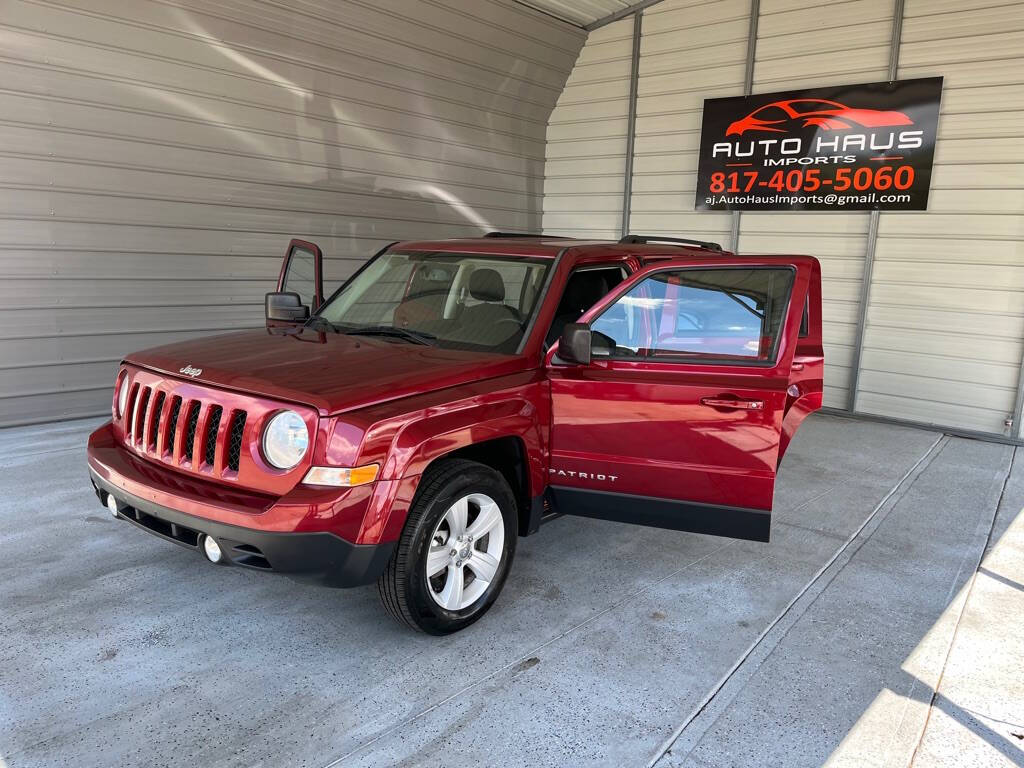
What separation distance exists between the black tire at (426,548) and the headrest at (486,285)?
3.47 ft

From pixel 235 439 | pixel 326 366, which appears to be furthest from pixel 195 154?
pixel 235 439

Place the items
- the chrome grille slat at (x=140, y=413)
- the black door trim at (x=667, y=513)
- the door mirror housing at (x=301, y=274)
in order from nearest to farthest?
the chrome grille slat at (x=140, y=413) → the black door trim at (x=667, y=513) → the door mirror housing at (x=301, y=274)

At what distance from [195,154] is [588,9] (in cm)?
568

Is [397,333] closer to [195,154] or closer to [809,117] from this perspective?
[195,154]

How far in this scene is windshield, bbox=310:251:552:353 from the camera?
3.67m

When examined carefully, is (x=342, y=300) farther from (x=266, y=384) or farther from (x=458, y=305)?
(x=266, y=384)

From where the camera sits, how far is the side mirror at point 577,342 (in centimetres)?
332

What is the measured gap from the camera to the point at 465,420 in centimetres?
306

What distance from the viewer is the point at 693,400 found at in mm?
3365

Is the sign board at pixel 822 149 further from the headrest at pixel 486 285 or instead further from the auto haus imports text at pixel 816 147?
the headrest at pixel 486 285

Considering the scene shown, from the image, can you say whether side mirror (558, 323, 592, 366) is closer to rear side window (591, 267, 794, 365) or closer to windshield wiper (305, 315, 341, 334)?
rear side window (591, 267, 794, 365)

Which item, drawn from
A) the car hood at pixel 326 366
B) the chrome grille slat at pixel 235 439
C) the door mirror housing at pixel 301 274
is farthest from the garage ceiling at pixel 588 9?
the chrome grille slat at pixel 235 439

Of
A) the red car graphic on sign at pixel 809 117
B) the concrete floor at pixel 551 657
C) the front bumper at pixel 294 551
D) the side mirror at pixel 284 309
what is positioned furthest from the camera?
the red car graphic on sign at pixel 809 117

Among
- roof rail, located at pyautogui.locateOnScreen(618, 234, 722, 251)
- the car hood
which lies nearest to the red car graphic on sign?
roof rail, located at pyautogui.locateOnScreen(618, 234, 722, 251)
